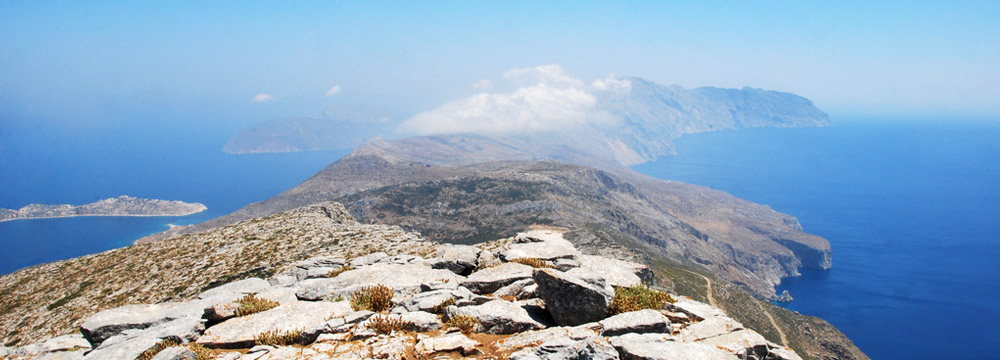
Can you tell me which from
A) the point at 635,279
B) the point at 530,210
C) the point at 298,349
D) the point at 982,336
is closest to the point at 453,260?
the point at 635,279

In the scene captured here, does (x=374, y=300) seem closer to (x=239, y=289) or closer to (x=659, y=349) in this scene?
(x=659, y=349)

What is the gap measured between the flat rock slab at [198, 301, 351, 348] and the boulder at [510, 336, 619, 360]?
6687mm

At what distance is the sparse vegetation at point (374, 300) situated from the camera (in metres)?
16.0

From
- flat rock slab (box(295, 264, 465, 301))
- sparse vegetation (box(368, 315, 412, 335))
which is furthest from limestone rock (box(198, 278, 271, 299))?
sparse vegetation (box(368, 315, 412, 335))

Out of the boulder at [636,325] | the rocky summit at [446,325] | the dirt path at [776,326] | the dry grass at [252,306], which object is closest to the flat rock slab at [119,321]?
the rocky summit at [446,325]

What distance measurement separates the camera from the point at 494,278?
1803 cm

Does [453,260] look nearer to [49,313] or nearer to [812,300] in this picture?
[49,313]

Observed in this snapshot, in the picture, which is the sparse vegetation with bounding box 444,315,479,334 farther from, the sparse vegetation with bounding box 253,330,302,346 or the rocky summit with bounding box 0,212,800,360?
the sparse vegetation with bounding box 253,330,302,346

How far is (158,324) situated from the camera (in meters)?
17.6

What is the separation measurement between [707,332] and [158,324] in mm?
19609

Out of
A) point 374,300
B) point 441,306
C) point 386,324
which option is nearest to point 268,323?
point 374,300

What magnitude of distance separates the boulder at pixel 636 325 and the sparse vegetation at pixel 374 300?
25.1 feet

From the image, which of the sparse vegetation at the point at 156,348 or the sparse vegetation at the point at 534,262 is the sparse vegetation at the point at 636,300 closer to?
the sparse vegetation at the point at 534,262

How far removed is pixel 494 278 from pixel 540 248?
6.34 meters
